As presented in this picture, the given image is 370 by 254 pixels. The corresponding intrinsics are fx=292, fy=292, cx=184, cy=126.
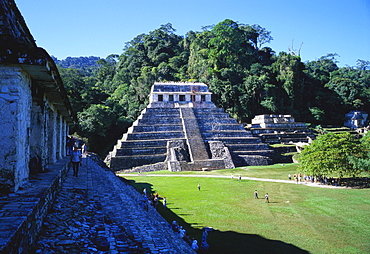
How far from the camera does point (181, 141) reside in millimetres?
31188

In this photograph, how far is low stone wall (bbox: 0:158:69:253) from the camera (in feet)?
10.5

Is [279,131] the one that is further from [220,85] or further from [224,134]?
[220,85]

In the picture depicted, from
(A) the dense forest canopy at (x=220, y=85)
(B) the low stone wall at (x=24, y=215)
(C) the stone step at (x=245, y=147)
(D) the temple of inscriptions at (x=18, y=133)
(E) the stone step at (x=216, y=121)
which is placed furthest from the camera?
(A) the dense forest canopy at (x=220, y=85)

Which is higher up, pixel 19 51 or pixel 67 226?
pixel 19 51

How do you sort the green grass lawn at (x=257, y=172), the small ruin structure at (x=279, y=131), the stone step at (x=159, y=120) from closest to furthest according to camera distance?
1. the green grass lawn at (x=257, y=172)
2. the stone step at (x=159, y=120)
3. the small ruin structure at (x=279, y=131)

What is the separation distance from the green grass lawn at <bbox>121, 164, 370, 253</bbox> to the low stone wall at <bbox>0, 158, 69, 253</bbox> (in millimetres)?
5749

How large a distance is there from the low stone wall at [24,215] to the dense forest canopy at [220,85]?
108ft

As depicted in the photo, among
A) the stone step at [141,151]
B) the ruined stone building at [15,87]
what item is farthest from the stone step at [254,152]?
the ruined stone building at [15,87]

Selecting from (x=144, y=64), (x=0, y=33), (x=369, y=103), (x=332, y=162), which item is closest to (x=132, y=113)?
(x=144, y=64)

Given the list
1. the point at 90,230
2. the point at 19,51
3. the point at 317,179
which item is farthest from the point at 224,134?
the point at 19,51

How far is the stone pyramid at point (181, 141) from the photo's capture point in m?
28.6

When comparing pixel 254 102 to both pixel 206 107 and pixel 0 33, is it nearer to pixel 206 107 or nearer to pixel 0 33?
pixel 206 107

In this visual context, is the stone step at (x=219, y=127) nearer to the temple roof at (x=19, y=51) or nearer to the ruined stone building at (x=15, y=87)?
the temple roof at (x=19, y=51)

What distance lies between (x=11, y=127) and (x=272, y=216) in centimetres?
1106
